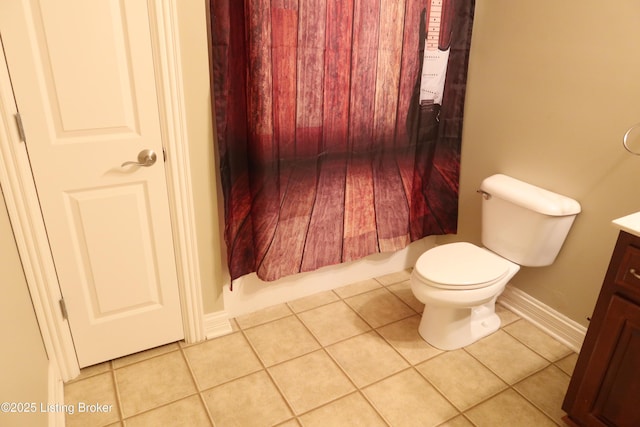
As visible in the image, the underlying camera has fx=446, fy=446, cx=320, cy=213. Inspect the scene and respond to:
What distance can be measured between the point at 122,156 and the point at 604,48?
196 centimetres

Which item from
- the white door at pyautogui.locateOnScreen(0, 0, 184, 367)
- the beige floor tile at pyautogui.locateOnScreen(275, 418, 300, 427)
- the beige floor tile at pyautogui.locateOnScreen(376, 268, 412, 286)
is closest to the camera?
the white door at pyautogui.locateOnScreen(0, 0, 184, 367)

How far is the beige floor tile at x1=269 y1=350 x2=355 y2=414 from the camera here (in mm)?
1796

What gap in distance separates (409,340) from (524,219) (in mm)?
784

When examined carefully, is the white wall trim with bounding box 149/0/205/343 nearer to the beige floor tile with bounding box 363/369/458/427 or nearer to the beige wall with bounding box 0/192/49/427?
the beige wall with bounding box 0/192/49/427

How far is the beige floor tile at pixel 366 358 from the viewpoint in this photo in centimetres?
194

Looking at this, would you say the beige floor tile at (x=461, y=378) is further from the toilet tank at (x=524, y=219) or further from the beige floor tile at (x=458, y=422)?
the toilet tank at (x=524, y=219)

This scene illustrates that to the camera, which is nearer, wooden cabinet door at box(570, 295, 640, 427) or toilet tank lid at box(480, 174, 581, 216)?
wooden cabinet door at box(570, 295, 640, 427)

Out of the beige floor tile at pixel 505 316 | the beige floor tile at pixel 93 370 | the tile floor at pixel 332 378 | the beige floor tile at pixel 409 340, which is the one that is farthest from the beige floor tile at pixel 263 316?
the beige floor tile at pixel 505 316

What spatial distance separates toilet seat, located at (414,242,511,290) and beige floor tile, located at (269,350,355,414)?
57 centimetres

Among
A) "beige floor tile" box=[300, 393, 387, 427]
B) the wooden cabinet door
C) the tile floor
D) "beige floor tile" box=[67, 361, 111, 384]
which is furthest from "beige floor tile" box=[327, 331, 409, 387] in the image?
"beige floor tile" box=[67, 361, 111, 384]

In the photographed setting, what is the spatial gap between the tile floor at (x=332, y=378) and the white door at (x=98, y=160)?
0.22m

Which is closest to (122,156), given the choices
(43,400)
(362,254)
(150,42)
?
(150,42)

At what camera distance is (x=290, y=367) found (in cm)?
197

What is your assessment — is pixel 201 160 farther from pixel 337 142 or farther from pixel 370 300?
pixel 370 300
